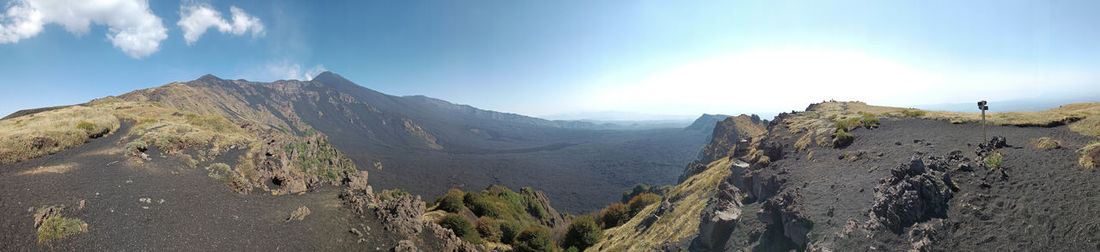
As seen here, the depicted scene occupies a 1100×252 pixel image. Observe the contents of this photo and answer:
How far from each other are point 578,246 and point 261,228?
18869 mm

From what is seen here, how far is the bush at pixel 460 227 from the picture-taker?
66.9 feet

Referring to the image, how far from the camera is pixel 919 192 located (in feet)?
29.3

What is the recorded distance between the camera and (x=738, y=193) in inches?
648

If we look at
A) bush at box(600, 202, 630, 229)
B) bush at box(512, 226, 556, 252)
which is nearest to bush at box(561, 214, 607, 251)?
bush at box(512, 226, 556, 252)

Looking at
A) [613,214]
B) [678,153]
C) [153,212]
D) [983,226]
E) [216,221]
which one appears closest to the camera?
→ [983,226]

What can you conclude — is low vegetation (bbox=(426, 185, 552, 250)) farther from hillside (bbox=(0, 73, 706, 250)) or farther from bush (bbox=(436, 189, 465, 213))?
hillside (bbox=(0, 73, 706, 250))

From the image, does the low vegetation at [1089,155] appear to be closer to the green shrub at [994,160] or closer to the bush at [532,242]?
the green shrub at [994,160]

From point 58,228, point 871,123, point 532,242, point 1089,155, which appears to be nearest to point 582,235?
point 532,242

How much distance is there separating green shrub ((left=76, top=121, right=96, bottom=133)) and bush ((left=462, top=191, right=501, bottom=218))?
20.9m

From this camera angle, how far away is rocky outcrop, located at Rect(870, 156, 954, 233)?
8.70 metres

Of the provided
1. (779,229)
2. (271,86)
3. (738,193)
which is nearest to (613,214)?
(738,193)

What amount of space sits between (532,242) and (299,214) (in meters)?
13.0

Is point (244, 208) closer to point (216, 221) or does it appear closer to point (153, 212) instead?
point (216, 221)

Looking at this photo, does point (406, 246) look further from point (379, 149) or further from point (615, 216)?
point (379, 149)
